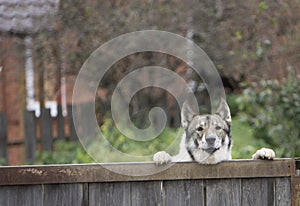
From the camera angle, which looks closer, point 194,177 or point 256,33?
point 194,177

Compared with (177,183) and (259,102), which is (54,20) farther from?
(177,183)

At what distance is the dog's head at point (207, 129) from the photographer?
479 cm

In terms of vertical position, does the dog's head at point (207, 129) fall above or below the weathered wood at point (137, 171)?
above

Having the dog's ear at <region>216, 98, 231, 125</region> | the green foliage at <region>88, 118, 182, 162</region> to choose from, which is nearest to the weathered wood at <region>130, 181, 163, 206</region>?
the dog's ear at <region>216, 98, 231, 125</region>

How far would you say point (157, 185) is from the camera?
12.6 feet

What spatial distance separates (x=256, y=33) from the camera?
10.9 m

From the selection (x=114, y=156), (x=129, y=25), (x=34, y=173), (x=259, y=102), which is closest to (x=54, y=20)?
(x=129, y=25)

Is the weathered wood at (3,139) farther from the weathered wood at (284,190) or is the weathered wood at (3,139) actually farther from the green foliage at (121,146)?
the weathered wood at (284,190)

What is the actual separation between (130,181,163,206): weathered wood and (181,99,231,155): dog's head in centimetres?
90

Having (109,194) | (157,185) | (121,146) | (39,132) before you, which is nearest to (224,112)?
(157,185)

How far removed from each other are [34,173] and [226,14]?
7.68 m

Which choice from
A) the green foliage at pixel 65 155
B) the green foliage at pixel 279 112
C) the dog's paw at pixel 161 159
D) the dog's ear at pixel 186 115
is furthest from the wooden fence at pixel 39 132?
the dog's paw at pixel 161 159

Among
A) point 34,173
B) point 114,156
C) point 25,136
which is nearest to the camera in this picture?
point 34,173

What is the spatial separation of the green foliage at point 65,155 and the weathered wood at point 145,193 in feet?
17.0
